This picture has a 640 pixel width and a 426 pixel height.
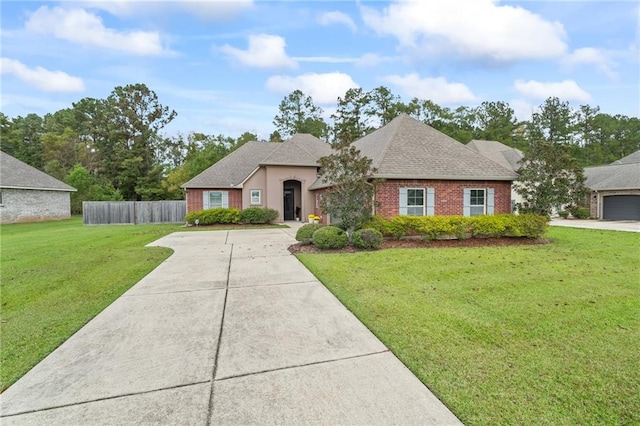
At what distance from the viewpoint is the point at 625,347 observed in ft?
12.0

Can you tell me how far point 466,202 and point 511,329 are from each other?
10.9 m

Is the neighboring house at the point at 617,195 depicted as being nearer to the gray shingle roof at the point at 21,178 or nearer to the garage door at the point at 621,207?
the garage door at the point at 621,207

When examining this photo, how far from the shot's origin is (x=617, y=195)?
81.3 ft

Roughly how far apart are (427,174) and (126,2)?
38.6 ft

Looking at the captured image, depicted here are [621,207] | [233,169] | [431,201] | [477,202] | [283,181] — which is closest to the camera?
[431,201]

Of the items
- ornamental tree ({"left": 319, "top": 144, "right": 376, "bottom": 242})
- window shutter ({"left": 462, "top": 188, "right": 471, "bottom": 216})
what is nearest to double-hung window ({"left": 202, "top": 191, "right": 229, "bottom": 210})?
ornamental tree ({"left": 319, "top": 144, "right": 376, "bottom": 242})

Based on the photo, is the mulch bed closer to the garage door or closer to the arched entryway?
the arched entryway

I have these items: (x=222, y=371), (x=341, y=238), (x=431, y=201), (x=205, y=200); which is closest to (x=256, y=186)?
(x=205, y=200)

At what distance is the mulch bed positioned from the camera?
1059 cm

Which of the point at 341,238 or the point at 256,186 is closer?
the point at 341,238

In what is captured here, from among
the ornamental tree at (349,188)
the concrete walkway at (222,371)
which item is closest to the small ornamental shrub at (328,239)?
the ornamental tree at (349,188)

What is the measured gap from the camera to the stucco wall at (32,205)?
76.5 ft

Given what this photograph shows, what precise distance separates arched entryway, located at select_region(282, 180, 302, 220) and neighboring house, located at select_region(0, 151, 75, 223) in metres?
19.4

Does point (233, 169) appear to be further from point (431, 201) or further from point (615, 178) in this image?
point (615, 178)
